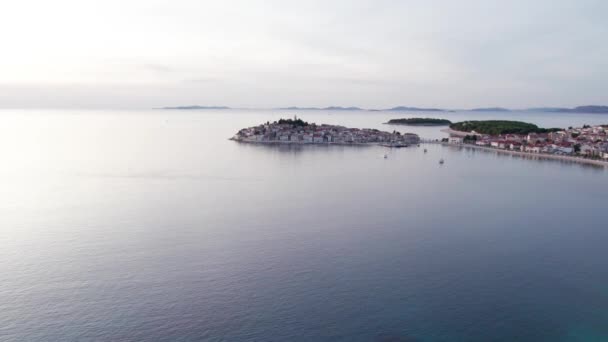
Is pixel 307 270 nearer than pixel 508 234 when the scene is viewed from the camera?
Yes

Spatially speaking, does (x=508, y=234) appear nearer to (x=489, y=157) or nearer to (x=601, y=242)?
(x=601, y=242)

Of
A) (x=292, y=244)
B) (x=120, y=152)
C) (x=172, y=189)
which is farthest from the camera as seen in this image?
(x=120, y=152)

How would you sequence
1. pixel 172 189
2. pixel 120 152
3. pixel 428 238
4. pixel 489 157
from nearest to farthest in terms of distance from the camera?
pixel 428 238, pixel 172 189, pixel 120 152, pixel 489 157

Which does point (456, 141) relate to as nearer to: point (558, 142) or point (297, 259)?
point (558, 142)

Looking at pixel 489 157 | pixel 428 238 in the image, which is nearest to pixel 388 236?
pixel 428 238

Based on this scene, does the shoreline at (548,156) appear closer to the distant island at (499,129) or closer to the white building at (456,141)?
the white building at (456,141)

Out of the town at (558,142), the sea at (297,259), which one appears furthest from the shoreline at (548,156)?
the sea at (297,259)
